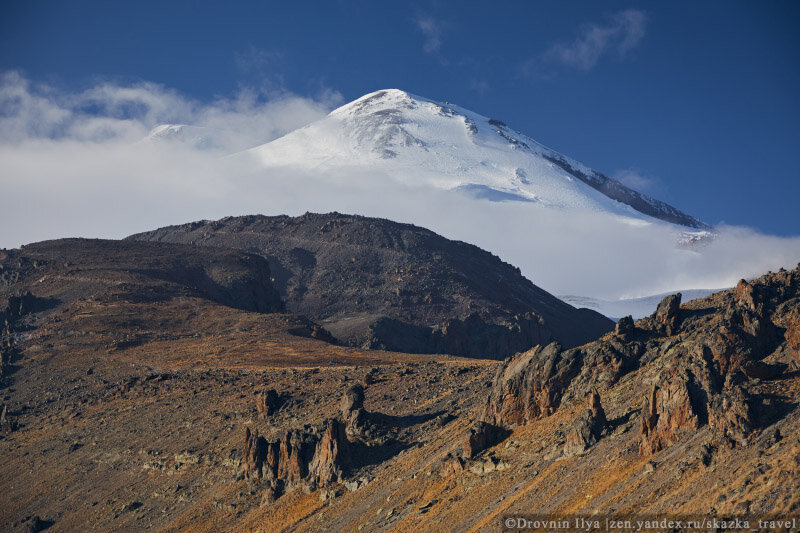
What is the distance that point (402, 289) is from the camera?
503ft

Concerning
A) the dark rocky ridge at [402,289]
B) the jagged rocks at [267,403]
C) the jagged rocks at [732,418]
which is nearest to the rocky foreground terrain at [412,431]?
the jagged rocks at [732,418]

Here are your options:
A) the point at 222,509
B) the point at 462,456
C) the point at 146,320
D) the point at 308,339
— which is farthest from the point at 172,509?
the point at 146,320

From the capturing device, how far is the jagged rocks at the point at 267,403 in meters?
55.8

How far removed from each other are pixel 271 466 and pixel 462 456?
13306 mm

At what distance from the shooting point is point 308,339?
95.2 metres

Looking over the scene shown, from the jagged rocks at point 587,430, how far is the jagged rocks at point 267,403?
95.3 feet

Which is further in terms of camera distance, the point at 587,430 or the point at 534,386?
the point at 534,386

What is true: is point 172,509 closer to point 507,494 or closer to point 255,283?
Result: point 507,494

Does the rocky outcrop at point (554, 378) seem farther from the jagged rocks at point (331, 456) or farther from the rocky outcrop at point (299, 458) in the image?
the rocky outcrop at point (299, 458)

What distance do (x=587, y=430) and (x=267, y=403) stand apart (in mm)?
30140

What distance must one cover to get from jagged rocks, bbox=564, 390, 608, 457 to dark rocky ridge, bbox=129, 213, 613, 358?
281ft

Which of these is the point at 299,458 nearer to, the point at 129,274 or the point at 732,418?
the point at 732,418

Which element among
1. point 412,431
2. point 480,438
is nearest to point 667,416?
point 480,438

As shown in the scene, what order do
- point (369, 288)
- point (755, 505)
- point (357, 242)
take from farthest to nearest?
point (357, 242) → point (369, 288) → point (755, 505)
